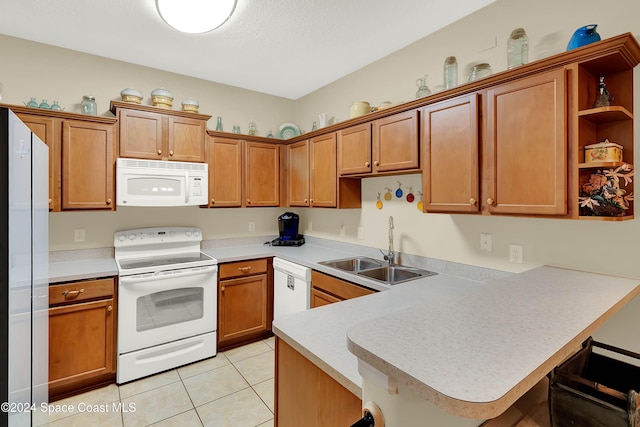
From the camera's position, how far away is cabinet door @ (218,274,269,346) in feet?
9.80

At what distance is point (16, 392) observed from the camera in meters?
1.05

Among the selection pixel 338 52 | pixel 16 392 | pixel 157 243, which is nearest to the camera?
pixel 16 392

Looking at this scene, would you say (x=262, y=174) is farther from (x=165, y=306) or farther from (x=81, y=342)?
(x=81, y=342)

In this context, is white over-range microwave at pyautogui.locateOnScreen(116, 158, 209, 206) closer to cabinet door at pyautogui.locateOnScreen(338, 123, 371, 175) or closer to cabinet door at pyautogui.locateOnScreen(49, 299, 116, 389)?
cabinet door at pyautogui.locateOnScreen(49, 299, 116, 389)

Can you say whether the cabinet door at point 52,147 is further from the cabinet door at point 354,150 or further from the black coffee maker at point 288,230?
the cabinet door at point 354,150

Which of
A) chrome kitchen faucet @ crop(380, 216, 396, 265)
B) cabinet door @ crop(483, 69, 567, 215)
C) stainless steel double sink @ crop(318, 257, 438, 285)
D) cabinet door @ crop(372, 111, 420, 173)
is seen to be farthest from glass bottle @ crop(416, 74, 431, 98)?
stainless steel double sink @ crop(318, 257, 438, 285)

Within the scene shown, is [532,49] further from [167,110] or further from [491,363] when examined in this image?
[167,110]

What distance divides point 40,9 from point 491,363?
3.22 metres

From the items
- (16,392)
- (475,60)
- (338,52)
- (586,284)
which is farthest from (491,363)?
(338,52)

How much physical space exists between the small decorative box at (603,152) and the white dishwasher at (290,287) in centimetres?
199

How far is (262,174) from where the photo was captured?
355 centimetres

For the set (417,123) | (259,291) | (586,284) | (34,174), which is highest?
(417,123)

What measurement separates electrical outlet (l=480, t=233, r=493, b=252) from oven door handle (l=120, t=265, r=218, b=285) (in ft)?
7.15

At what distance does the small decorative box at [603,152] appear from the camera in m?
1.44
